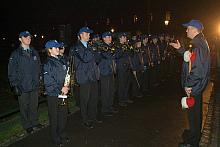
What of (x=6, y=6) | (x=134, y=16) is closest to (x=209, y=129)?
(x=6, y=6)

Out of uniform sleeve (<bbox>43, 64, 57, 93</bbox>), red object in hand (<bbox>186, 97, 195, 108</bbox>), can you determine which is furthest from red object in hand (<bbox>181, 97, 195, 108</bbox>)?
Result: uniform sleeve (<bbox>43, 64, 57, 93</bbox>)

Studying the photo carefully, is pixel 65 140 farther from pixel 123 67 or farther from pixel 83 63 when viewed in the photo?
pixel 123 67

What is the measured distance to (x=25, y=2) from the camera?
2183cm

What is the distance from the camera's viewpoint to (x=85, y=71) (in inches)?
292

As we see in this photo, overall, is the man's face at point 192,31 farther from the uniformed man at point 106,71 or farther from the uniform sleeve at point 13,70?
the uniform sleeve at point 13,70

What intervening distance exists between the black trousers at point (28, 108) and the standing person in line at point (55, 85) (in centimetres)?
118

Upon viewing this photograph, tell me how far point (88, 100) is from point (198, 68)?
3.15 metres

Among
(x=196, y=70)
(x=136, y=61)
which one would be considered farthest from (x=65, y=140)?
(x=136, y=61)

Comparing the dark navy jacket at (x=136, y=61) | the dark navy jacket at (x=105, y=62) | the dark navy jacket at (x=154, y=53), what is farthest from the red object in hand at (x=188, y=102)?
the dark navy jacket at (x=154, y=53)

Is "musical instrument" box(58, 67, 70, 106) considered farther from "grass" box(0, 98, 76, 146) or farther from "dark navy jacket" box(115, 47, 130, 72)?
"dark navy jacket" box(115, 47, 130, 72)

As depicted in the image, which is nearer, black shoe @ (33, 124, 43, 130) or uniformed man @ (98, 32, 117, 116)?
black shoe @ (33, 124, 43, 130)

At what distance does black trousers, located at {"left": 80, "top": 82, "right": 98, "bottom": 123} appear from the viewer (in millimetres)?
7531

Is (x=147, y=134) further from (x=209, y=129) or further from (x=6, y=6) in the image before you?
(x=6, y=6)

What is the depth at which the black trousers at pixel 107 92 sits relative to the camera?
8828 millimetres
